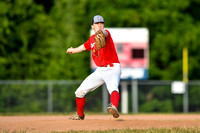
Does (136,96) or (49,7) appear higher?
(49,7)

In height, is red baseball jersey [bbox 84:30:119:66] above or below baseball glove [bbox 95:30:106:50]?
below

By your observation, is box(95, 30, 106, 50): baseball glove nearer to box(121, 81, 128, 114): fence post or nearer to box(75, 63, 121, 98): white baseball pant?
box(75, 63, 121, 98): white baseball pant

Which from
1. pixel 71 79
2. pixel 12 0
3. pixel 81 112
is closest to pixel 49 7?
pixel 12 0

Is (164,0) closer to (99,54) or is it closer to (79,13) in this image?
(79,13)

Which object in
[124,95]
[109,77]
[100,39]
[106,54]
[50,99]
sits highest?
[100,39]

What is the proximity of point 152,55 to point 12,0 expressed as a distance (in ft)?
31.3

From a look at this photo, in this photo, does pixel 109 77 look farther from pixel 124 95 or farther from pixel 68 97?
pixel 68 97

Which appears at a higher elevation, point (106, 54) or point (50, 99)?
point (106, 54)


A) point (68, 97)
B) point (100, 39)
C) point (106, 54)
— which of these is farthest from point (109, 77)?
point (68, 97)

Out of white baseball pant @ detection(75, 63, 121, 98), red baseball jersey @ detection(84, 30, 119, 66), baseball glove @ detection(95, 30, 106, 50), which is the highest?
baseball glove @ detection(95, 30, 106, 50)

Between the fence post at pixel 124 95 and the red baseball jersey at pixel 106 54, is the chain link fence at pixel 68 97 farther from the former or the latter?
the red baseball jersey at pixel 106 54

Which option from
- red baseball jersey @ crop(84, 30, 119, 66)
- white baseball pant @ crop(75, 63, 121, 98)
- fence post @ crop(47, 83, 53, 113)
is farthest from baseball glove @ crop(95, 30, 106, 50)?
fence post @ crop(47, 83, 53, 113)

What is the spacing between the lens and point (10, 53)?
27672mm

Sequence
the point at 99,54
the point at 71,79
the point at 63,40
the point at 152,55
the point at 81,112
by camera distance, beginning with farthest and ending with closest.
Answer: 1. the point at 152,55
2. the point at 63,40
3. the point at 71,79
4. the point at 81,112
5. the point at 99,54
